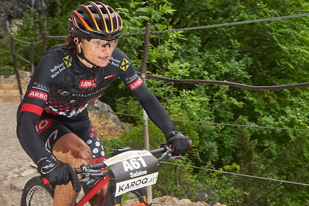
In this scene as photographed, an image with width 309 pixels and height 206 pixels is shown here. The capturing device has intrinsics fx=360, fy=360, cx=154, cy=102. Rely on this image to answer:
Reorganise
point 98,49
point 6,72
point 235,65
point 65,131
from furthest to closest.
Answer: point 6,72 < point 235,65 < point 65,131 < point 98,49

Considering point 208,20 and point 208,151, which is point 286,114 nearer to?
point 208,20

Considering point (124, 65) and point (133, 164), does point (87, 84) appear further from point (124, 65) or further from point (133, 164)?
point (133, 164)

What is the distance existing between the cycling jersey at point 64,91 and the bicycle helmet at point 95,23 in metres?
0.22

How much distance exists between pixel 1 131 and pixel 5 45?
837cm

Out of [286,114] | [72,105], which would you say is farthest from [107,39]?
[286,114]

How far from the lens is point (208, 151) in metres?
7.14

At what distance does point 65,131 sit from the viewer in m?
2.53

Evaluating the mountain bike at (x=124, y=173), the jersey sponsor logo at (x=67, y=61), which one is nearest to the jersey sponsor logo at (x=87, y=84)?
the jersey sponsor logo at (x=67, y=61)

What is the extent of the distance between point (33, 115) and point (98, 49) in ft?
Result: 1.87

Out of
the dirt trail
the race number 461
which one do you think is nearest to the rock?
the dirt trail

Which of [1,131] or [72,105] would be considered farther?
[1,131]

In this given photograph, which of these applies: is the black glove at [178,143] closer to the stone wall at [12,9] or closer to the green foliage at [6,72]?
the green foliage at [6,72]

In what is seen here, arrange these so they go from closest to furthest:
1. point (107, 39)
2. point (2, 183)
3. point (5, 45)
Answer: point (107, 39)
point (2, 183)
point (5, 45)

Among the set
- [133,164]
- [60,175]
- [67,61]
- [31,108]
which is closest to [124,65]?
[67,61]
